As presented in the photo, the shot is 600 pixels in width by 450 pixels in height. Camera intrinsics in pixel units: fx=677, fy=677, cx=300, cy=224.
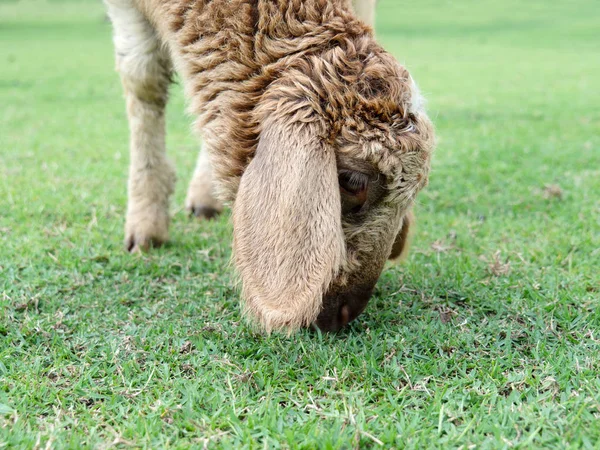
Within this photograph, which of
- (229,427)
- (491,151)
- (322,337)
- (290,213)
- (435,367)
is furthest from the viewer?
(491,151)

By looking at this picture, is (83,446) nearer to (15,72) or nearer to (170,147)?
(170,147)

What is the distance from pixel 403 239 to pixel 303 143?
1062mm

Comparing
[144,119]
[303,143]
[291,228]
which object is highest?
[303,143]

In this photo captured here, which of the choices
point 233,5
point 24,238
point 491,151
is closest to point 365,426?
point 233,5

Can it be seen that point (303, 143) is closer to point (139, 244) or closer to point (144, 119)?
point (139, 244)

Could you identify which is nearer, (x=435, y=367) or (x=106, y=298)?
(x=435, y=367)

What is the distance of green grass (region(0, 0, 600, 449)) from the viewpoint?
2482mm

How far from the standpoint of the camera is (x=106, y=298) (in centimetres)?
378

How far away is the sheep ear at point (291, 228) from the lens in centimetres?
268

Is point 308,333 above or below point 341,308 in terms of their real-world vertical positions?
below

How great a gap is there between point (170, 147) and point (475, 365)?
6.26 metres

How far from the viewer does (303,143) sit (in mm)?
2762

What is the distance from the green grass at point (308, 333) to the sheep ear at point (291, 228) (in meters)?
0.36

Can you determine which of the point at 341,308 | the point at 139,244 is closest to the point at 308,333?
the point at 341,308
